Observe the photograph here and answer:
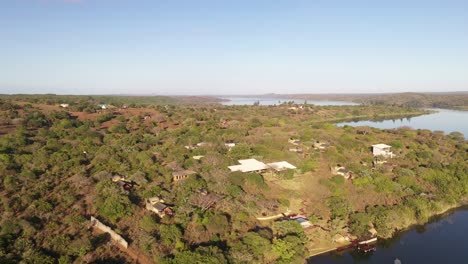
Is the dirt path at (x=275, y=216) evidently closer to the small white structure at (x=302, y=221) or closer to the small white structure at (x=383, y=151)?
the small white structure at (x=302, y=221)

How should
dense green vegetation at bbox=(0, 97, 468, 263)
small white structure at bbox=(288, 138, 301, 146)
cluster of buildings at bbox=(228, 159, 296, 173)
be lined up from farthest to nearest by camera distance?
small white structure at bbox=(288, 138, 301, 146) < cluster of buildings at bbox=(228, 159, 296, 173) < dense green vegetation at bbox=(0, 97, 468, 263)

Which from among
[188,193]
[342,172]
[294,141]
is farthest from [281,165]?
[294,141]

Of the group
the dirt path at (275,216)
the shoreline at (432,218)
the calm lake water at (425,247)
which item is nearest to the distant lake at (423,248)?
the calm lake water at (425,247)

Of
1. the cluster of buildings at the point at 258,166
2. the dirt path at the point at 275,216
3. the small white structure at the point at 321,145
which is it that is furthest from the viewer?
the small white structure at the point at 321,145

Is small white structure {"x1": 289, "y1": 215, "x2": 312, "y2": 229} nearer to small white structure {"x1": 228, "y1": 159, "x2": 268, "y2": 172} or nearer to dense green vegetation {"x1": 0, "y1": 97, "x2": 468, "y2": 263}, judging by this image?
dense green vegetation {"x1": 0, "y1": 97, "x2": 468, "y2": 263}

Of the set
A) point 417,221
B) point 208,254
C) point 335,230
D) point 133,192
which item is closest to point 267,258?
point 208,254

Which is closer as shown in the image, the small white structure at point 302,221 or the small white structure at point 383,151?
the small white structure at point 302,221

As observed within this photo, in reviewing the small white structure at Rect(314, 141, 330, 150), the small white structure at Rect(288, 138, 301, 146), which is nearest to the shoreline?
the small white structure at Rect(314, 141, 330, 150)
